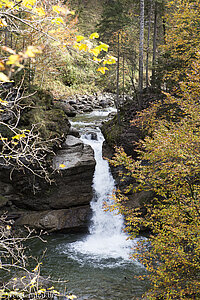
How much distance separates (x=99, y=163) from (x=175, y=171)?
730 cm

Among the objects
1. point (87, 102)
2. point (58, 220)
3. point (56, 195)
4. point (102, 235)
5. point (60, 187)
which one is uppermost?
point (87, 102)

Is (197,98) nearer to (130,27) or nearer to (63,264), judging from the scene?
(63,264)

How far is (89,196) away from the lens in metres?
10.2

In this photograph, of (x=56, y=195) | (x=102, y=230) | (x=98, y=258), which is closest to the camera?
(x=98, y=258)

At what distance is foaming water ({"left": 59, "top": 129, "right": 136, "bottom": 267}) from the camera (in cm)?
791

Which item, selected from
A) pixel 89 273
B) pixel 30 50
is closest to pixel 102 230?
pixel 89 273

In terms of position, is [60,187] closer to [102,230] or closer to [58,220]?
[58,220]

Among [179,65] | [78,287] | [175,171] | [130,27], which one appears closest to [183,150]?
[175,171]

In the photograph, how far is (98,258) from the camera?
7840 mm

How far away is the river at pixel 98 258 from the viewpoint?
6281 mm

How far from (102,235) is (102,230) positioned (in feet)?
0.72

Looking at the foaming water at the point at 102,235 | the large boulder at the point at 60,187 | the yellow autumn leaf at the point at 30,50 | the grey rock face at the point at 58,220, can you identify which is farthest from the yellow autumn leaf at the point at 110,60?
the grey rock face at the point at 58,220

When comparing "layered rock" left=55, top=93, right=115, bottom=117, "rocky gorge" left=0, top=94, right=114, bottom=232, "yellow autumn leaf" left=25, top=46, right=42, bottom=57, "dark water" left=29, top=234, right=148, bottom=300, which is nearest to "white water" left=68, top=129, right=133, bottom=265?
"dark water" left=29, top=234, right=148, bottom=300

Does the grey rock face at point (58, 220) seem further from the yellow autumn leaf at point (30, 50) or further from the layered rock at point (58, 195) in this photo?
the yellow autumn leaf at point (30, 50)
